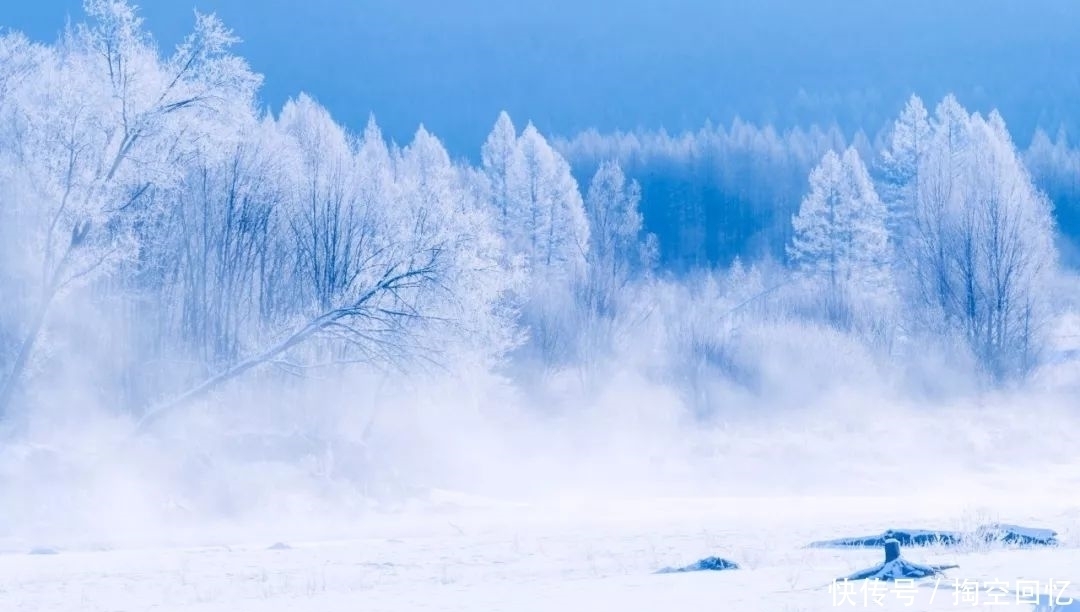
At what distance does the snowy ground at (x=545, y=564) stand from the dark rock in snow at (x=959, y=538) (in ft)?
1.31

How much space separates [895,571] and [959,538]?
5564 mm

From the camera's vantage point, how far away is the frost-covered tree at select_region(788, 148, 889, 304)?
52531 millimetres

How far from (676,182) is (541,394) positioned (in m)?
50.1

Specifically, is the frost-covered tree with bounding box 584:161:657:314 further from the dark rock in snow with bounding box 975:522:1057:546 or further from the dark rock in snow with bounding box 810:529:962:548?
the dark rock in snow with bounding box 975:522:1057:546

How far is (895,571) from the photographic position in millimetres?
8352

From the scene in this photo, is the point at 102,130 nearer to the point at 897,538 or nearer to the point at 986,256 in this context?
→ the point at 897,538

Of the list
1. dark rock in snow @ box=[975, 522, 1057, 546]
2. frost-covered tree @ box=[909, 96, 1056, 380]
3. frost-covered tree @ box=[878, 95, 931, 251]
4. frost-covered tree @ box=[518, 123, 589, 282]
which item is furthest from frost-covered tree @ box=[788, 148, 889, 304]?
dark rock in snow @ box=[975, 522, 1057, 546]

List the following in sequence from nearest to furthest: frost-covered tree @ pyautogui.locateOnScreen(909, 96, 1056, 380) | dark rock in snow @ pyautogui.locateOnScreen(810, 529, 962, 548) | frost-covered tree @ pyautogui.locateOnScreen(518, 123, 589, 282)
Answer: dark rock in snow @ pyautogui.locateOnScreen(810, 529, 962, 548), frost-covered tree @ pyautogui.locateOnScreen(909, 96, 1056, 380), frost-covered tree @ pyautogui.locateOnScreen(518, 123, 589, 282)

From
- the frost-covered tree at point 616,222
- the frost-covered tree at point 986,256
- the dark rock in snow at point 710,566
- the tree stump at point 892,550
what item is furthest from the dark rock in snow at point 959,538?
the frost-covered tree at point 616,222

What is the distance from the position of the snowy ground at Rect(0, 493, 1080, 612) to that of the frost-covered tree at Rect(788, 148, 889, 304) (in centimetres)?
2951

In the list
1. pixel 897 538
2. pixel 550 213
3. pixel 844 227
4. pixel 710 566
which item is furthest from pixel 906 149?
pixel 710 566

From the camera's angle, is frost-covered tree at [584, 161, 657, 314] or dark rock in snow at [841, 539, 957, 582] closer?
dark rock in snow at [841, 539, 957, 582]

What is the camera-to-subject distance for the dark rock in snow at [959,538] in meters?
12.9

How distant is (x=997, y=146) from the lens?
43.1 m
